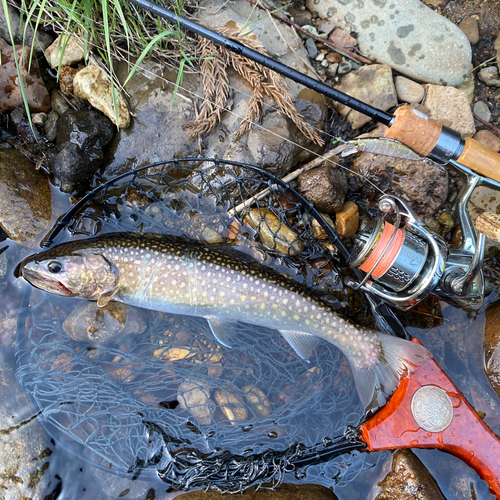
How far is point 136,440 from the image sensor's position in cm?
306

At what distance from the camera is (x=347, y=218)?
10.7 ft

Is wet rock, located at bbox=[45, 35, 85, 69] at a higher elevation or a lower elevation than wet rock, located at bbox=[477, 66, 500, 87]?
lower

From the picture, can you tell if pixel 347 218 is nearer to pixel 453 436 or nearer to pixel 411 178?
pixel 411 178

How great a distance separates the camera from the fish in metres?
2.86

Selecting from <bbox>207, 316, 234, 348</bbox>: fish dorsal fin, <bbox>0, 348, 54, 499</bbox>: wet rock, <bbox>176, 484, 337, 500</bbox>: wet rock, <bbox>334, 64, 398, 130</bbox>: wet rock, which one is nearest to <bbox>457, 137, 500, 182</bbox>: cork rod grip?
<bbox>334, 64, 398, 130</bbox>: wet rock

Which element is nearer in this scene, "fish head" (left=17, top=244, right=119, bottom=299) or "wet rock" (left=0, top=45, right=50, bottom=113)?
"fish head" (left=17, top=244, right=119, bottom=299)

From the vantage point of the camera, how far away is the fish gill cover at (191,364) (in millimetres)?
3090

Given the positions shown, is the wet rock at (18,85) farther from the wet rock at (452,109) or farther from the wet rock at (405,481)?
the wet rock at (405,481)

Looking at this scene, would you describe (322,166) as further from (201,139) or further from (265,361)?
(265,361)

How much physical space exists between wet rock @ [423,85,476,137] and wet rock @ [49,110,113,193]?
2.80 m

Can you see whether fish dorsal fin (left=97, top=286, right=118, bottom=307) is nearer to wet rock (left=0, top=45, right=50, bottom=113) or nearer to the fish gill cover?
the fish gill cover

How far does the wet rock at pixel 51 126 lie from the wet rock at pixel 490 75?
149 inches

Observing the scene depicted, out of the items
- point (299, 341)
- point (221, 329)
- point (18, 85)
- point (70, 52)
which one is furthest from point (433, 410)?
point (18, 85)

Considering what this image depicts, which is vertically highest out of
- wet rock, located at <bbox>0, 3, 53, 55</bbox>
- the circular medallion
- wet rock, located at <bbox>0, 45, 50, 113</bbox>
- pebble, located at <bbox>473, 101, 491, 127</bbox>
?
pebble, located at <bbox>473, 101, 491, 127</bbox>
